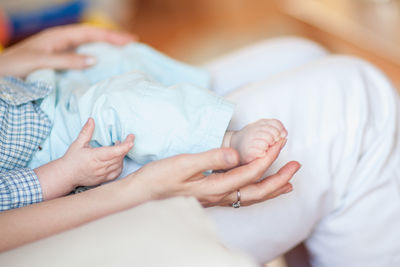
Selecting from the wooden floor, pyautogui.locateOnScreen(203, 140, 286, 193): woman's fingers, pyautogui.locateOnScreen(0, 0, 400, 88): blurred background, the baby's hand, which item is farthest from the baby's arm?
A: the wooden floor

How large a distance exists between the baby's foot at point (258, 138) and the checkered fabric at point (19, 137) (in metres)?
0.33

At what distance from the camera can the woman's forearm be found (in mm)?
583

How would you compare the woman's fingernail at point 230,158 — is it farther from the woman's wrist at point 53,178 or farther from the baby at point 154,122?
the woman's wrist at point 53,178

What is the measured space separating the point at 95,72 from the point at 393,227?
67 centimetres

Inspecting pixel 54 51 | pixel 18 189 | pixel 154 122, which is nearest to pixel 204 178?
pixel 154 122

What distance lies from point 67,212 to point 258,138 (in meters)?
0.30

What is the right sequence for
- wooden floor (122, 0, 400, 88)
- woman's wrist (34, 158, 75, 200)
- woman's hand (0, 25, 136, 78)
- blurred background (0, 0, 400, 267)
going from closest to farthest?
woman's wrist (34, 158, 75, 200) < woman's hand (0, 25, 136, 78) < blurred background (0, 0, 400, 267) < wooden floor (122, 0, 400, 88)

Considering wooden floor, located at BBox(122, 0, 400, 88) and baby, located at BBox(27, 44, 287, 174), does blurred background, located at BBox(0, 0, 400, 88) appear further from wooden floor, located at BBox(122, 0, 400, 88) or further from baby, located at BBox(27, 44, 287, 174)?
baby, located at BBox(27, 44, 287, 174)

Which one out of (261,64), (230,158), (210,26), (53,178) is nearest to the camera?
(230,158)

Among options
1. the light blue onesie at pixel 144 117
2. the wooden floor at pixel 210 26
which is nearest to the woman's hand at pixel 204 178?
the light blue onesie at pixel 144 117

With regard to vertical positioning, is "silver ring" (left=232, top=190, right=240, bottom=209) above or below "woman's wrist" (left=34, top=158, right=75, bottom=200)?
above

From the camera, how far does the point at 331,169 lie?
0.74 metres

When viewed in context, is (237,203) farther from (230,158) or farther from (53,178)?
(53,178)

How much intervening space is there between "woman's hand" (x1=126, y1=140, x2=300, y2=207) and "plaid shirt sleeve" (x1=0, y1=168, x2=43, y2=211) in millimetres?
171
